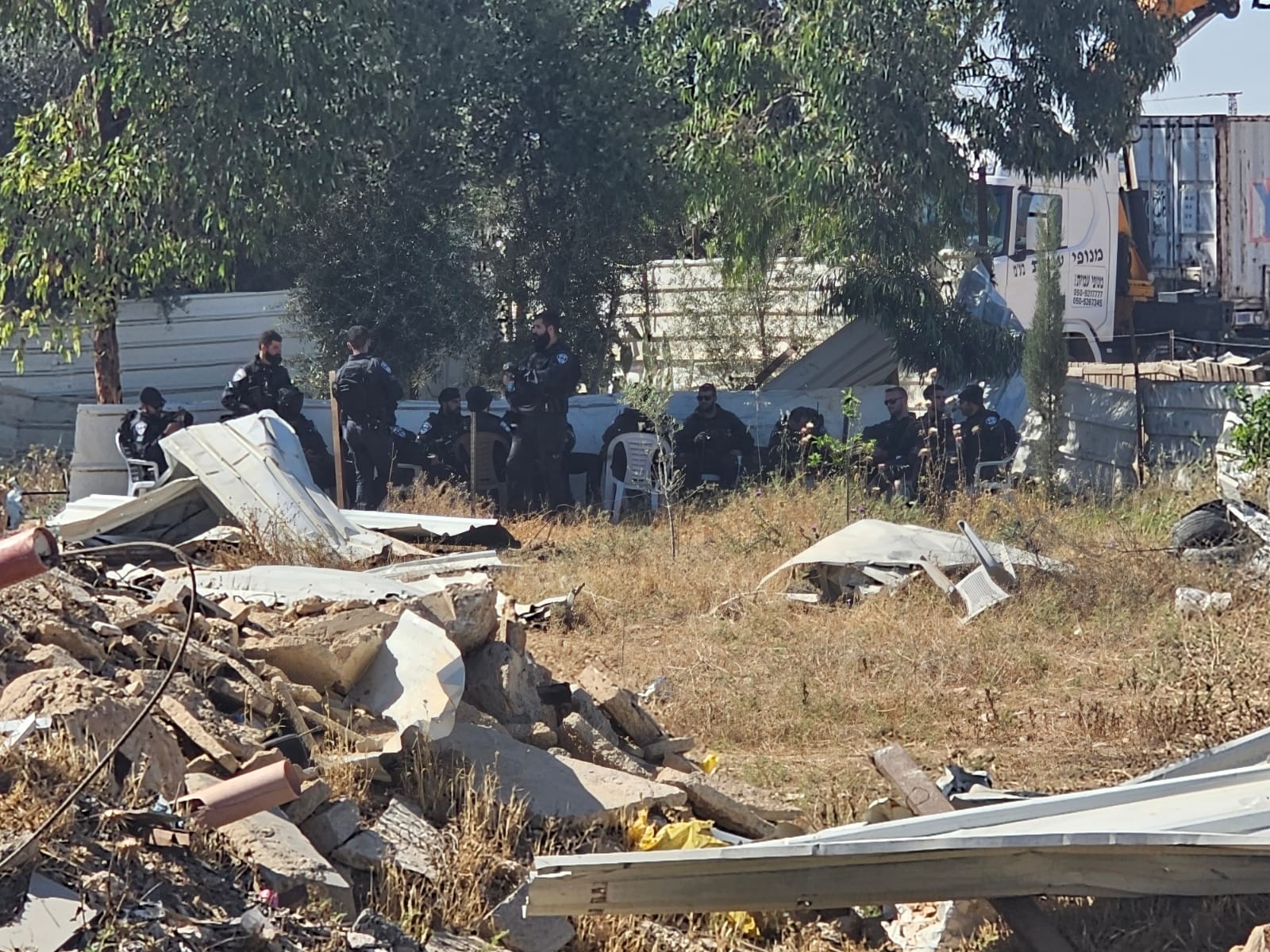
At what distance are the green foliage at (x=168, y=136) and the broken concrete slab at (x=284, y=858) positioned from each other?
9.01 metres

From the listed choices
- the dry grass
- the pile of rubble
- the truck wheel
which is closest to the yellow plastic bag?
the pile of rubble

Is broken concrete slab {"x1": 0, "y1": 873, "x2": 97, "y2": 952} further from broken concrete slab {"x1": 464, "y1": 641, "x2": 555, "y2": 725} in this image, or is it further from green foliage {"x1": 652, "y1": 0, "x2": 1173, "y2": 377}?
green foliage {"x1": 652, "y1": 0, "x2": 1173, "y2": 377}

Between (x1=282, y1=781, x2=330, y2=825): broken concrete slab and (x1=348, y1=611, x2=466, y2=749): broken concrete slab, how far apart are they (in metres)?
0.52

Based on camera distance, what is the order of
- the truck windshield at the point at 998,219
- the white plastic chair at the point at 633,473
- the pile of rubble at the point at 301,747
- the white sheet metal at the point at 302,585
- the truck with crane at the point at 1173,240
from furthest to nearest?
the truck with crane at the point at 1173,240, the truck windshield at the point at 998,219, the white plastic chair at the point at 633,473, the white sheet metal at the point at 302,585, the pile of rubble at the point at 301,747

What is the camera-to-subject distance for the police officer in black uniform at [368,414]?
12234mm

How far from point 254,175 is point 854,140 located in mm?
5040

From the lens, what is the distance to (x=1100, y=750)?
6621 millimetres

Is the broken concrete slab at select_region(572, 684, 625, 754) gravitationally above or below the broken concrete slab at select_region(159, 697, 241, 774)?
below

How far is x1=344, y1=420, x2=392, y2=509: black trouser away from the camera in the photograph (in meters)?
12.4

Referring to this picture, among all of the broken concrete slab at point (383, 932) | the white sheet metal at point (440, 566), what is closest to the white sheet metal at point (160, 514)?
the white sheet metal at point (440, 566)

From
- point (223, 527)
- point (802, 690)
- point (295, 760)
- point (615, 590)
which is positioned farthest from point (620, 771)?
point (223, 527)

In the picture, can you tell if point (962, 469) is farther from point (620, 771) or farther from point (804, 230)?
point (620, 771)

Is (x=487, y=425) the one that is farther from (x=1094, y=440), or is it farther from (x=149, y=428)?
(x=1094, y=440)

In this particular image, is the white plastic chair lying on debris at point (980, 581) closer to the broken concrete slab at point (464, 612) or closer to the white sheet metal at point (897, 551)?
the white sheet metal at point (897, 551)
